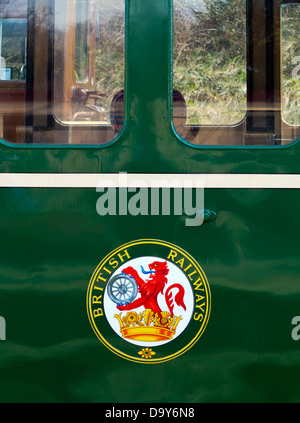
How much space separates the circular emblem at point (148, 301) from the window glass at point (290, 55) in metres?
0.94

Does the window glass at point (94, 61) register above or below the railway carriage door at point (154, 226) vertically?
above

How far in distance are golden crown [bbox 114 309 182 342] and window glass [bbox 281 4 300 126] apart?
1206 millimetres

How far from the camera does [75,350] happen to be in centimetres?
220

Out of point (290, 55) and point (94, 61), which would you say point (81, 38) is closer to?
point (94, 61)

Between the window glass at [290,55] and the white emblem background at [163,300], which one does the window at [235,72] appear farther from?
the white emblem background at [163,300]

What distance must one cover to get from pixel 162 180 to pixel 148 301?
1.96 feet

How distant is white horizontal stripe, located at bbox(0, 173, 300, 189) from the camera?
85.7 inches

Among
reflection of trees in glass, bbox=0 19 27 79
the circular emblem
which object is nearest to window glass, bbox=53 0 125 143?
reflection of trees in glass, bbox=0 19 27 79

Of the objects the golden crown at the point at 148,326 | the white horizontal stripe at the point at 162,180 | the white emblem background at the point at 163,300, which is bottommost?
the golden crown at the point at 148,326

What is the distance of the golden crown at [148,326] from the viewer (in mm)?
2188

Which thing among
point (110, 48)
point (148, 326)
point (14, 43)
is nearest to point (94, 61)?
point (110, 48)

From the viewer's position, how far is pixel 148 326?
2.19 m

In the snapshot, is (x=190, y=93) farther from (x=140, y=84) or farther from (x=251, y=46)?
(x=251, y=46)

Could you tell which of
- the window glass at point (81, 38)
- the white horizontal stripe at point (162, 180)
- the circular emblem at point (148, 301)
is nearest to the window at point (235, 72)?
the white horizontal stripe at point (162, 180)
